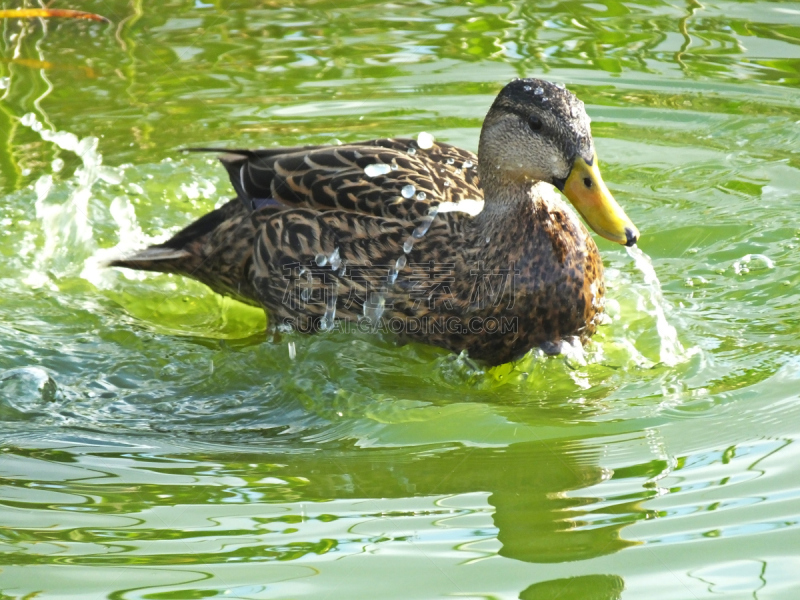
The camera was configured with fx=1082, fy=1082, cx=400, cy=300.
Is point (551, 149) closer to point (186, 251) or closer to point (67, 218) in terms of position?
point (186, 251)

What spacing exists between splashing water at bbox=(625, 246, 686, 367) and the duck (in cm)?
28

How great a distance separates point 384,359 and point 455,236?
23.8 inches

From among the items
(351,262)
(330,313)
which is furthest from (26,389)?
(351,262)

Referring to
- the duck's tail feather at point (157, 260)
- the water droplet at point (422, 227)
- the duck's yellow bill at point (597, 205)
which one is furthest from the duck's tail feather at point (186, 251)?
the duck's yellow bill at point (597, 205)

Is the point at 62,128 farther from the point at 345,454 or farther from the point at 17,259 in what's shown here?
the point at 345,454

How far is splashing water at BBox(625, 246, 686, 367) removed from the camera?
450 centimetres

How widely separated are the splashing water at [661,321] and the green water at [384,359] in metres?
0.02

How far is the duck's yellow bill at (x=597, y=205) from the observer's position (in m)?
4.06

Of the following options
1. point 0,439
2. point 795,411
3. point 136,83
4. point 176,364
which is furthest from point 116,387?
point 136,83

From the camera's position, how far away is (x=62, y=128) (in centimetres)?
703

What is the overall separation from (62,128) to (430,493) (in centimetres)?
459

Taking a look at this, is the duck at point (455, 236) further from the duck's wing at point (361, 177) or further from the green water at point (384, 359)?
the green water at point (384, 359)

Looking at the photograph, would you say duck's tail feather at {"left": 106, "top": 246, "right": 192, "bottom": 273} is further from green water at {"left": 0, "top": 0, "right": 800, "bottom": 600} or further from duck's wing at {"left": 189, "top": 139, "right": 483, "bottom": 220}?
duck's wing at {"left": 189, "top": 139, "right": 483, "bottom": 220}

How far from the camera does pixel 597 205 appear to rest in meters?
4.09
